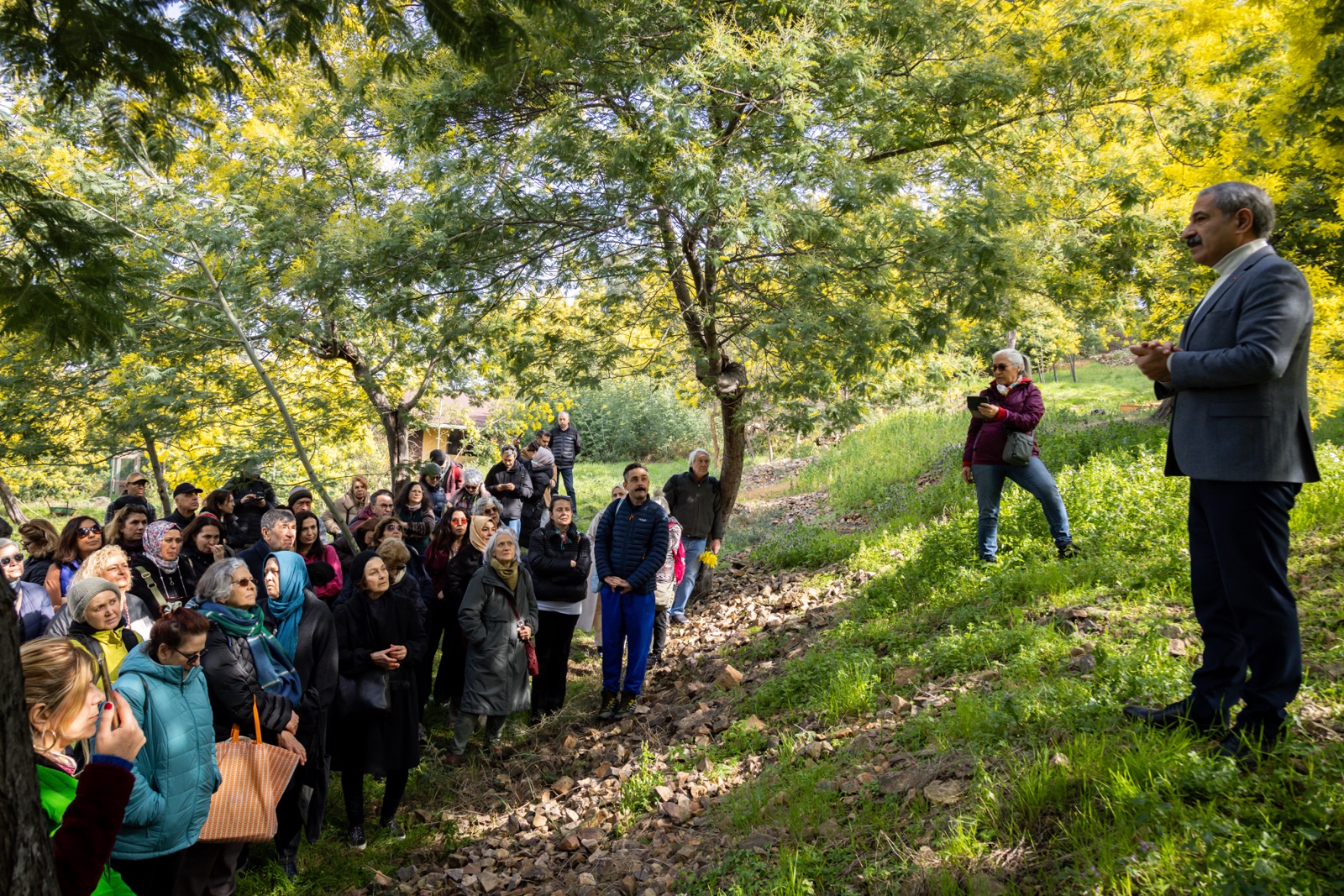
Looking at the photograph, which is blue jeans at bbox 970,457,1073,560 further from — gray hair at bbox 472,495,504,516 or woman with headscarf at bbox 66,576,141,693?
woman with headscarf at bbox 66,576,141,693

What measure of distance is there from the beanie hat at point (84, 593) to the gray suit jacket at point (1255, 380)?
5098 millimetres

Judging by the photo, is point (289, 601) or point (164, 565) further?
point (164, 565)

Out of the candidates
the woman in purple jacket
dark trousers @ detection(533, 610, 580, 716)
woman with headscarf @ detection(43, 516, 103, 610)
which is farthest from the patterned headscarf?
the woman in purple jacket

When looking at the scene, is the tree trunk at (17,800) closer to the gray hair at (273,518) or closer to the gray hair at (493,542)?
the gray hair at (273,518)

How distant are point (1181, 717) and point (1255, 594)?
739 mm

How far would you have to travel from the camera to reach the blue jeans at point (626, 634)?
6.75 metres

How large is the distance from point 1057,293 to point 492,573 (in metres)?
5.77

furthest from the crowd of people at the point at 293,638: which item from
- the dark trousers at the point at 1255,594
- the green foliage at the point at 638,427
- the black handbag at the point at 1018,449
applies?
the green foliage at the point at 638,427

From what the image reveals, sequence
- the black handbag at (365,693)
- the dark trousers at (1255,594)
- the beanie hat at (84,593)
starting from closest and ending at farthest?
the dark trousers at (1255,594) < the beanie hat at (84,593) < the black handbag at (365,693)

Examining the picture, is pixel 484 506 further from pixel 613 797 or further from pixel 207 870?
pixel 207 870

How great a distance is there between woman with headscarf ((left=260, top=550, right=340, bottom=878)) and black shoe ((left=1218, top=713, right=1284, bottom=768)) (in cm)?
462

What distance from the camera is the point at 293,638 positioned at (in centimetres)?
489

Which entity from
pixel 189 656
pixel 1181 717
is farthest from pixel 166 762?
pixel 1181 717

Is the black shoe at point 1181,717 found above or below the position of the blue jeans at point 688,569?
above
